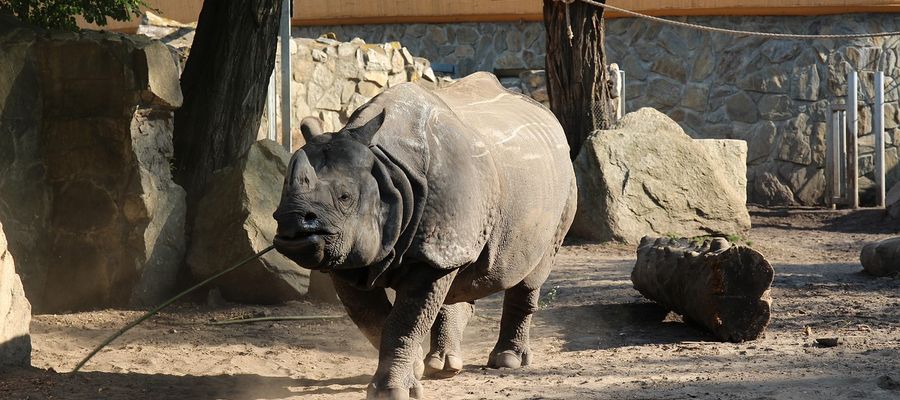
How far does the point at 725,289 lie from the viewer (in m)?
6.84

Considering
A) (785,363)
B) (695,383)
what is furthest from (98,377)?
(785,363)

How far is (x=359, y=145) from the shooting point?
469 centimetres

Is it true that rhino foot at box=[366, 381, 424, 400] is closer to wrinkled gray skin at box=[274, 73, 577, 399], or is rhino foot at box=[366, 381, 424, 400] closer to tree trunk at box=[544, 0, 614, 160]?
wrinkled gray skin at box=[274, 73, 577, 399]

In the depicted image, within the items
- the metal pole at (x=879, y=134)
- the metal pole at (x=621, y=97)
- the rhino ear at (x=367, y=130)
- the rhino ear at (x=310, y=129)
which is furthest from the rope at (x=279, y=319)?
the metal pole at (x=879, y=134)

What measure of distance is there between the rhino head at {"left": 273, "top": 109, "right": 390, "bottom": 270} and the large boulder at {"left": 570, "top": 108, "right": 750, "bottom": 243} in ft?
23.0

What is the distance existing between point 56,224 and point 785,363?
4.64 m

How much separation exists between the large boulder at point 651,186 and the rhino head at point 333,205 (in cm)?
701

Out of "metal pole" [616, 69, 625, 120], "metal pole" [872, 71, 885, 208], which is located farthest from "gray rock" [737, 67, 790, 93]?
"metal pole" [616, 69, 625, 120]

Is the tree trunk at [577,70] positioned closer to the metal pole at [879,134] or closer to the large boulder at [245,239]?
the large boulder at [245,239]

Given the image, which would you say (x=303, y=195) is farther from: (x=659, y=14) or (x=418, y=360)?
(x=659, y=14)

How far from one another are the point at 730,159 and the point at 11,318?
28.9ft

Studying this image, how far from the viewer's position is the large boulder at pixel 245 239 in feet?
25.8

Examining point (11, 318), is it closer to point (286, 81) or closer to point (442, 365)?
point (442, 365)

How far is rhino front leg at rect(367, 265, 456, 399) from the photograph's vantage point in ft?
16.6
